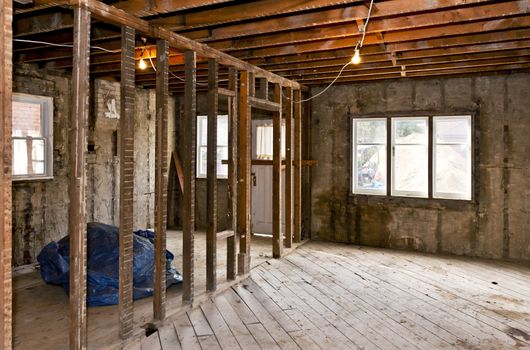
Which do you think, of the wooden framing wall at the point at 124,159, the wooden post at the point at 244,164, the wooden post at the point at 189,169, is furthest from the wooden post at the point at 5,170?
the wooden post at the point at 244,164

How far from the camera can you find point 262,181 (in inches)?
281

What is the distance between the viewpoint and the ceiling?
3156 mm

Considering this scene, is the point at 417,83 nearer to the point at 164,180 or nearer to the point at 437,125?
the point at 437,125

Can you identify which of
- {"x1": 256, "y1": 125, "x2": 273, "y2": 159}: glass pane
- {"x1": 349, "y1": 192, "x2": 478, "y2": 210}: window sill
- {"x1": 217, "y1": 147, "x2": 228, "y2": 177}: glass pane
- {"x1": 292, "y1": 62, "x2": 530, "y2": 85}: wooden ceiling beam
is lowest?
{"x1": 349, "y1": 192, "x2": 478, "y2": 210}: window sill

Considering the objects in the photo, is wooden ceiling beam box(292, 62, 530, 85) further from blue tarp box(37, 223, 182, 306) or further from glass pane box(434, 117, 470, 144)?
blue tarp box(37, 223, 182, 306)

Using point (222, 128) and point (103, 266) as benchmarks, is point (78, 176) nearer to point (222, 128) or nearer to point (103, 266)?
point (103, 266)

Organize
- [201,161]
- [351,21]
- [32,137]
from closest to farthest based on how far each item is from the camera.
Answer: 1. [351,21]
2. [32,137]
3. [201,161]

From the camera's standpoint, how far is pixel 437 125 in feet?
18.8

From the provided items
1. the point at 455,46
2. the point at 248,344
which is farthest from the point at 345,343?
the point at 455,46

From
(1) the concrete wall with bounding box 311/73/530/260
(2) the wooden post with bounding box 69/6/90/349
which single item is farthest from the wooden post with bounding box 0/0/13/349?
(1) the concrete wall with bounding box 311/73/530/260

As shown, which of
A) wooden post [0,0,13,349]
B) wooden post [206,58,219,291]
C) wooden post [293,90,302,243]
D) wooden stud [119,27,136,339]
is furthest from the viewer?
wooden post [293,90,302,243]

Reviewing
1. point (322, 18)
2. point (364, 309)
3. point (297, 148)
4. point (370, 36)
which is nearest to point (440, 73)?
point (370, 36)

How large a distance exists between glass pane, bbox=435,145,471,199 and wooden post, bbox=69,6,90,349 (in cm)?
494

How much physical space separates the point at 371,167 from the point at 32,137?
4.94 metres
